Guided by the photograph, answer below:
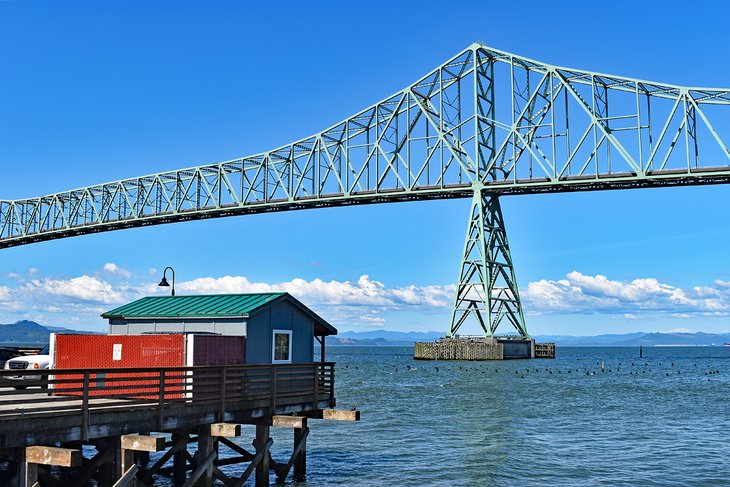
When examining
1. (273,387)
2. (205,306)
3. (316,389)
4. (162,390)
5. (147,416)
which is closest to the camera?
(147,416)

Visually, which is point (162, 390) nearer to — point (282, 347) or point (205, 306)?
point (205, 306)

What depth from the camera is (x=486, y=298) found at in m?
102

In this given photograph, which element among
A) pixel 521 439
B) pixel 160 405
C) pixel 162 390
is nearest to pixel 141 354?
pixel 162 390

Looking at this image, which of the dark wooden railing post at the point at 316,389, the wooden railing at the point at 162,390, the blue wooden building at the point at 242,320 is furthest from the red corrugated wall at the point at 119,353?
the dark wooden railing post at the point at 316,389

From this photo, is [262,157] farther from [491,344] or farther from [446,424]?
[446,424]

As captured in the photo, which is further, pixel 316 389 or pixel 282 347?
pixel 282 347

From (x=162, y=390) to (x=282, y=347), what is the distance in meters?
6.37

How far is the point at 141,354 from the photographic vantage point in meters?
22.7

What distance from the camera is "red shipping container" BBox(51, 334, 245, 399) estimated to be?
2161 cm

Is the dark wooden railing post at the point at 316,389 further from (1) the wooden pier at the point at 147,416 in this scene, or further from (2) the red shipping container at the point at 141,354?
(2) the red shipping container at the point at 141,354

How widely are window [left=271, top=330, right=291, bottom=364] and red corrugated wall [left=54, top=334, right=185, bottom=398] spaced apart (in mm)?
3497

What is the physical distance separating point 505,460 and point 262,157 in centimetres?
9635

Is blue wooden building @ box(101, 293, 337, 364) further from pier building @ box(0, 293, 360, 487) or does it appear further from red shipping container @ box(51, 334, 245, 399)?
red shipping container @ box(51, 334, 245, 399)

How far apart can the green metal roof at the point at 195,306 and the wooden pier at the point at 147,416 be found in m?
2.01
